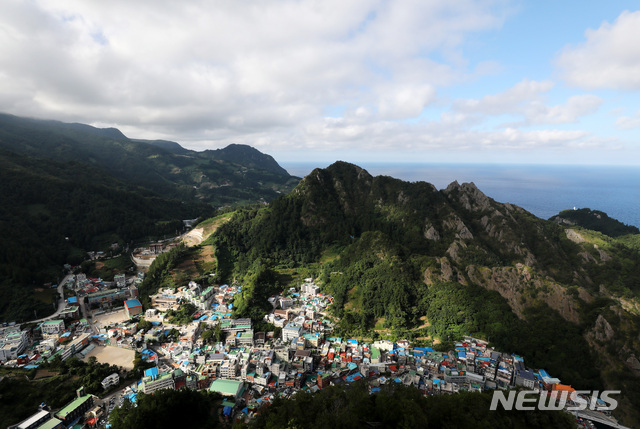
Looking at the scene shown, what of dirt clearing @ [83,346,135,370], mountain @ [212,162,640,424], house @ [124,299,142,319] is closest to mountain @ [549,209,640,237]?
mountain @ [212,162,640,424]

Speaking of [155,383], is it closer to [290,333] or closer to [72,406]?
[72,406]

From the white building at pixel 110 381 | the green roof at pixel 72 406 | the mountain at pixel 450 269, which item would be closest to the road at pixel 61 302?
the white building at pixel 110 381

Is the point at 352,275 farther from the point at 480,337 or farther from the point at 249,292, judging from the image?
the point at 480,337

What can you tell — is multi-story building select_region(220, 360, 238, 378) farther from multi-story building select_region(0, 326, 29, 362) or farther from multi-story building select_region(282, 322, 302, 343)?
multi-story building select_region(0, 326, 29, 362)

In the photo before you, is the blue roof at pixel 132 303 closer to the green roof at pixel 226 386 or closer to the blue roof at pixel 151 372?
the blue roof at pixel 151 372

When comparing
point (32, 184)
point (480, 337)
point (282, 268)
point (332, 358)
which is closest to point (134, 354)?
point (332, 358)

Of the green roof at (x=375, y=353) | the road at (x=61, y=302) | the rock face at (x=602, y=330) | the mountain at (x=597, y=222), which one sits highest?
the mountain at (x=597, y=222)

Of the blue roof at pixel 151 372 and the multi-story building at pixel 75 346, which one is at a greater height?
the blue roof at pixel 151 372

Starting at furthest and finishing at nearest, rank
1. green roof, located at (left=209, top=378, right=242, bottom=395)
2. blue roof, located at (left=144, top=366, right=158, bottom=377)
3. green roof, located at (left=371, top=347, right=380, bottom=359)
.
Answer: green roof, located at (left=371, top=347, right=380, bottom=359)
blue roof, located at (left=144, top=366, right=158, bottom=377)
green roof, located at (left=209, top=378, right=242, bottom=395)
